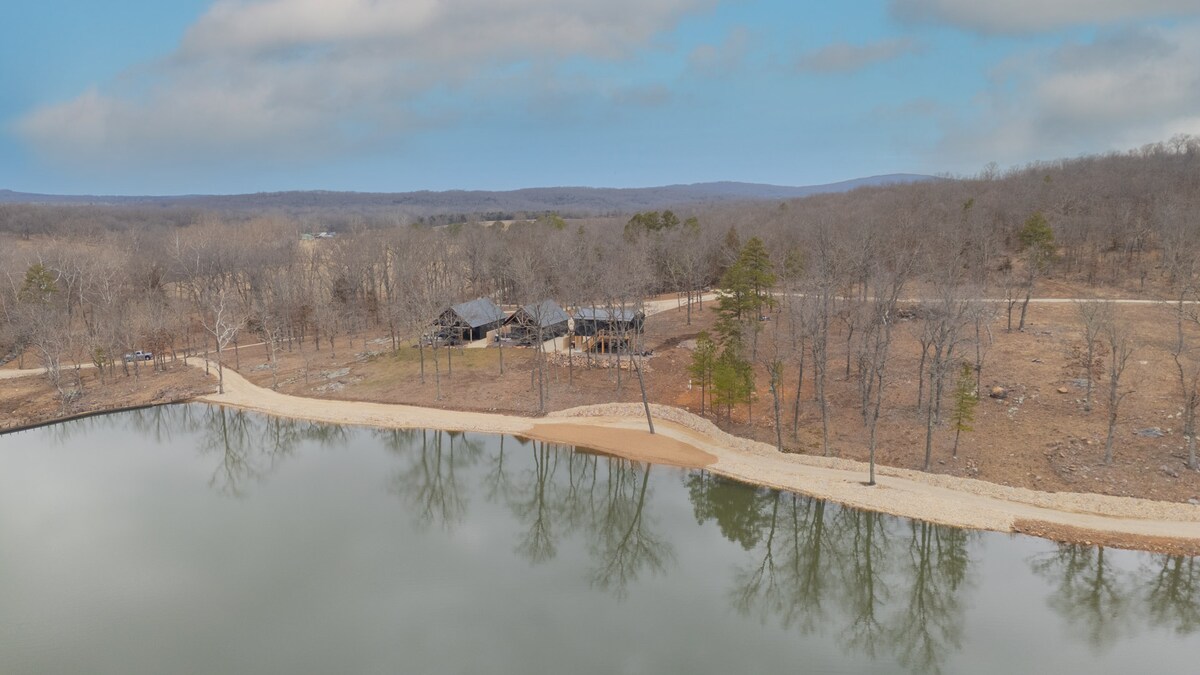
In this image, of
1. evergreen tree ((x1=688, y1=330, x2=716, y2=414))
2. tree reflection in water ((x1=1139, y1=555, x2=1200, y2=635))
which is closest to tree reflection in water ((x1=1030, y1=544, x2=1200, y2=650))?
tree reflection in water ((x1=1139, y1=555, x2=1200, y2=635))

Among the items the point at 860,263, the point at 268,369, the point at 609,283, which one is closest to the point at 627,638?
the point at 609,283

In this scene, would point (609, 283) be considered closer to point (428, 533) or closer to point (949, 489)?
point (428, 533)

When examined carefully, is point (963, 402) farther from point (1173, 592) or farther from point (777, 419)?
point (1173, 592)

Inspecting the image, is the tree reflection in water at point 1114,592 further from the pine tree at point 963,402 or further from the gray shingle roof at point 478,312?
the gray shingle roof at point 478,312

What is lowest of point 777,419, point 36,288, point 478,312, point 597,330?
point 777,419

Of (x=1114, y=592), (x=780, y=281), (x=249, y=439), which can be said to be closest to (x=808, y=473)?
(x=1114, y=592)

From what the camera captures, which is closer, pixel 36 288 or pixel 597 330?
pixel 597 330

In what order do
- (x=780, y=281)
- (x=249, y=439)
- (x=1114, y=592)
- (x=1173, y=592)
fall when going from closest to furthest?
(x=1173, y=592) → (x=1114, y=592) → (x=249, y=439) → (x=780, y=281)
